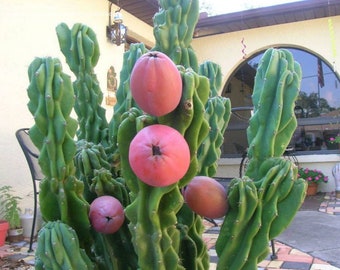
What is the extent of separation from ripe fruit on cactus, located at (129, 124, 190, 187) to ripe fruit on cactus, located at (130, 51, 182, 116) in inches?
1.7

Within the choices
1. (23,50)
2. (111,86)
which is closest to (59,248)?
(23,50)

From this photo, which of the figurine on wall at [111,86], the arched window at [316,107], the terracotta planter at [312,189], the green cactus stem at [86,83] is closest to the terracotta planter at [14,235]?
the figurine on wall at [111,86]

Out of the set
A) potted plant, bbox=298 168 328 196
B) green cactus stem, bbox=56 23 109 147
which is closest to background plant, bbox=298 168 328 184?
potted plant, bbox=298 168 328 196

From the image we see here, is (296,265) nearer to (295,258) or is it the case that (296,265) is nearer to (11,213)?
(295,258)

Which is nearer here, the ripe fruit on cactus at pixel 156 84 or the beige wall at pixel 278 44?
the ripe fruit on cactus at pixel 156 84

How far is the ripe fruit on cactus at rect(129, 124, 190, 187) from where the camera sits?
709 mm

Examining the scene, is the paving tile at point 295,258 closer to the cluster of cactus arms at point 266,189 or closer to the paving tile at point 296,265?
the paving tile at point 296,265

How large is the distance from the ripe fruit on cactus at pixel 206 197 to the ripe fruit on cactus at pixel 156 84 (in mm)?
252

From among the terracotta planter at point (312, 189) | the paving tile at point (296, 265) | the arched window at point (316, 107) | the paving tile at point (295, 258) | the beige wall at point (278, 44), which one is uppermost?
the beige wall at point (278, 44)

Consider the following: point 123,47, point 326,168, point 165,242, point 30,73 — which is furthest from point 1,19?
point 326,168

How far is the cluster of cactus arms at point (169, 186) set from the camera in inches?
32.5

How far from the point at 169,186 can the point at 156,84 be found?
0.67 feet

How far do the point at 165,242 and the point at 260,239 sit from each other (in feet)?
0.82

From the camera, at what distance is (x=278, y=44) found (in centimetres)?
805
